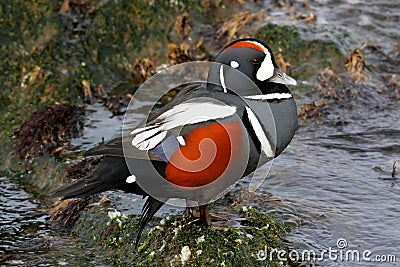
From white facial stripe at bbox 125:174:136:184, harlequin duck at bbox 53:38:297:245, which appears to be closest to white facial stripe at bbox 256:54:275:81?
harlequin duck at bbox 53:38:297:245

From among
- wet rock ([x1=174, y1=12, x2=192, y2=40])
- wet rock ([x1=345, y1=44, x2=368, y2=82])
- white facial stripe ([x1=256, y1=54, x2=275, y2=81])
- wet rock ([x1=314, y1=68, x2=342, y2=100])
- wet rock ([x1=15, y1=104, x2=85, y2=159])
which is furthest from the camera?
wet rock ([x1=174, y1=12, x2=192, y2=40])

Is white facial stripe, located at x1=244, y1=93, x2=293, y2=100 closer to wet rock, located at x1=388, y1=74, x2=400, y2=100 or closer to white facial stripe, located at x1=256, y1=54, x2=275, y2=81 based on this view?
white facial stripe, located at x1=256, y1=54, x2=275, y2=81

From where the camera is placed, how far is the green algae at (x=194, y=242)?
15.7ft

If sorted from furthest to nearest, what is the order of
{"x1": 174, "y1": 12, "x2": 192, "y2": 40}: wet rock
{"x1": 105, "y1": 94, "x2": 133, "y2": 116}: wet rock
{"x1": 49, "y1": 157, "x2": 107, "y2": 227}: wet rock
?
1. {"x1": 174, "y1": 12, "x2": 192, "y2": 40}: wet rock
2. {"x1": 105, "y1": 94, "x2": 133, "y2": 116}: wet rock
3. {"x1": 49, "y1": 157, "x2": 107, "y2": 227}: wet rock

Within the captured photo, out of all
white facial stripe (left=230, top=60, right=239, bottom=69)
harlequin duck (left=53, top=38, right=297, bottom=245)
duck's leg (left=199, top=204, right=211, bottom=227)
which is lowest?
duck's leg (left=199, top=204, right=211, bottom=227)

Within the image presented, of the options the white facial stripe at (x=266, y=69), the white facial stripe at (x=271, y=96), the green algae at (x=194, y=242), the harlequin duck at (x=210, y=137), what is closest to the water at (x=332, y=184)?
the green algae at (x=194, y=242)

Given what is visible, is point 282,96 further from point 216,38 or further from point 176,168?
point 216,38

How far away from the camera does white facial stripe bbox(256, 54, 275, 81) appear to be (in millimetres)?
4926

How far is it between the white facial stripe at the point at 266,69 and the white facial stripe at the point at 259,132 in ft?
1.24

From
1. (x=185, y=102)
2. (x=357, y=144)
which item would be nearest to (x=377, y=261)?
(x=185, y=102)

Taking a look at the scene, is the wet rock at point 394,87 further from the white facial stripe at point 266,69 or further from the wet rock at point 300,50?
the white facial stripe at point 266,69

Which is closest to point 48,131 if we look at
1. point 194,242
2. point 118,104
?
point 118,104

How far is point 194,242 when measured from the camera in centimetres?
487

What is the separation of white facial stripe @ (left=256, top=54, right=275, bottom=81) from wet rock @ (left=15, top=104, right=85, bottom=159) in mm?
2686
